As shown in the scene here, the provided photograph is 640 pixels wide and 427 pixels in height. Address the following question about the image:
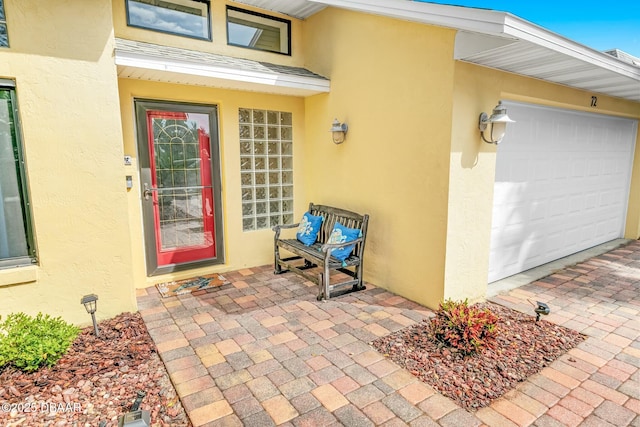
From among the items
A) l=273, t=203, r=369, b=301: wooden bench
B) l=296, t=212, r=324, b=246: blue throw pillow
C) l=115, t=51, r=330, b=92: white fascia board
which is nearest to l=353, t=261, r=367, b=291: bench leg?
l=273, t=203, r=369, b=301: wooden bench

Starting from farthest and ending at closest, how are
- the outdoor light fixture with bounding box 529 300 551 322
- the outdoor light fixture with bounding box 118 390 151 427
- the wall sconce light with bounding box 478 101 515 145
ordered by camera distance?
the wall sconce light with bounding box 478 101 515 145 < the outdoor light fixture with bounding box 529 300 551 322 < the outdoor light fixture with bounding box 118 390 151 427

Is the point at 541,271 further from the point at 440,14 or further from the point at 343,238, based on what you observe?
the point at 440,14

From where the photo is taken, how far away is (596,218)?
20.6 ft

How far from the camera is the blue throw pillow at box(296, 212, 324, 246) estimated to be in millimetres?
4754

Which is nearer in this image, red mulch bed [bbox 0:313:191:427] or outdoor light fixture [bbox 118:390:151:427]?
outdoor light fixture [bbox 118:390:151:427]

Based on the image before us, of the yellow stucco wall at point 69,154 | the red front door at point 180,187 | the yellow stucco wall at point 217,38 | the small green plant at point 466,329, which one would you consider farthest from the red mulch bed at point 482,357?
the yellow stucco wall at point 217,38

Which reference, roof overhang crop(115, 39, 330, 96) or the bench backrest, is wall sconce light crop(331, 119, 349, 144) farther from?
the bench backrest

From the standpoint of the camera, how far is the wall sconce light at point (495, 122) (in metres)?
3.56

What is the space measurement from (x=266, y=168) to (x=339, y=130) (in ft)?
4.18

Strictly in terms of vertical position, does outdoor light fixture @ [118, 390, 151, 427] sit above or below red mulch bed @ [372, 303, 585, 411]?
above

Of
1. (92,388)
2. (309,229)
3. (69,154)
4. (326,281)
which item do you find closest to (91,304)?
(92,388)

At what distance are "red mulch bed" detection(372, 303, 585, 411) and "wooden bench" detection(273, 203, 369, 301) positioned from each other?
1.03 meters

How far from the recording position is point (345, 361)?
2.90 metres

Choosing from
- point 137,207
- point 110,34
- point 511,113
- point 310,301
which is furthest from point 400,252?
point 110,34
